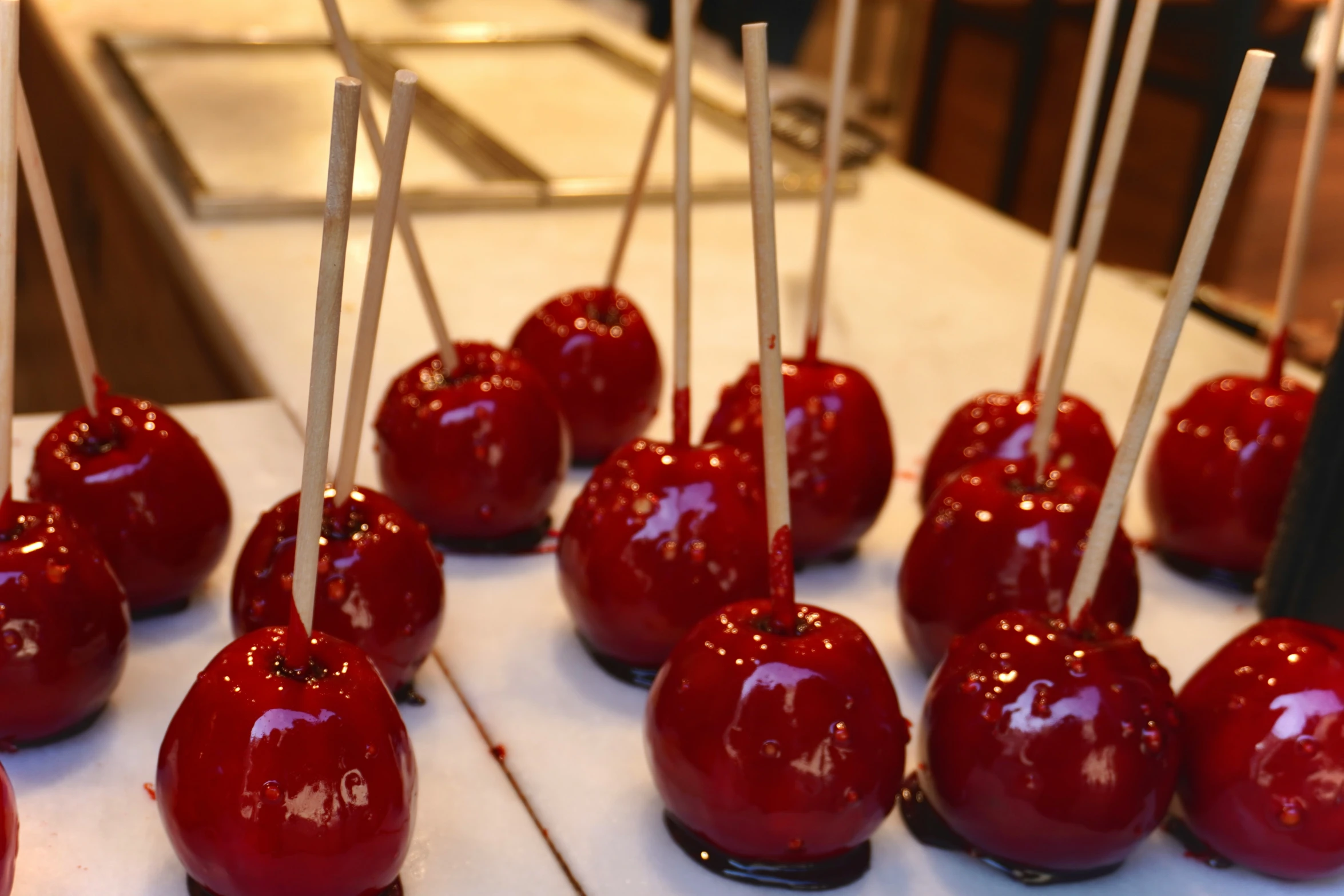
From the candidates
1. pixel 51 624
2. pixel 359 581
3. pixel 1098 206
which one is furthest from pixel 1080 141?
pixel 51 624

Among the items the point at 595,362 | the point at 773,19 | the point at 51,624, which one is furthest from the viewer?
the point at 773,19

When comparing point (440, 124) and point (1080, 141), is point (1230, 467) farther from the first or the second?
point (440, 124)

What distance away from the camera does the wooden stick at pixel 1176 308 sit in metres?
0.52

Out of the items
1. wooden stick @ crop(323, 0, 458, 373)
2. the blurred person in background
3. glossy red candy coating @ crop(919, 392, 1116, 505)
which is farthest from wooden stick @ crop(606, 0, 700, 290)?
the blurred person in background

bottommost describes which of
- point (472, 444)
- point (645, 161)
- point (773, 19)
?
point (773, 19)

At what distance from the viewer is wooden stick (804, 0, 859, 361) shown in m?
0.76

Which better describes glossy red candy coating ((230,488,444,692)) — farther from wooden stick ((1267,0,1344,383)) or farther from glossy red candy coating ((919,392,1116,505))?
wooden stick ((1267,0,1344,383))

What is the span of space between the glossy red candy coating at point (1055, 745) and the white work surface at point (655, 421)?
3 centimetres

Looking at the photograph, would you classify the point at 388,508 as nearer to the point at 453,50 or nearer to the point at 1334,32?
the point at 1334,32

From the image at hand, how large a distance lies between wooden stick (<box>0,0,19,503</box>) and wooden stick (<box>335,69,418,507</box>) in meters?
0.13

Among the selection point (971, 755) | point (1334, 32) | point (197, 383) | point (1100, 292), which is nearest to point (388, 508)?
point (971, 755)

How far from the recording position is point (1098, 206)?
71 cm

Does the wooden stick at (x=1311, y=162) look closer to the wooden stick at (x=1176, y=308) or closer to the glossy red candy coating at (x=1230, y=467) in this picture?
the glossy red candy coating at (x=1230, y=467)

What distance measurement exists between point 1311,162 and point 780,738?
0.42 m
